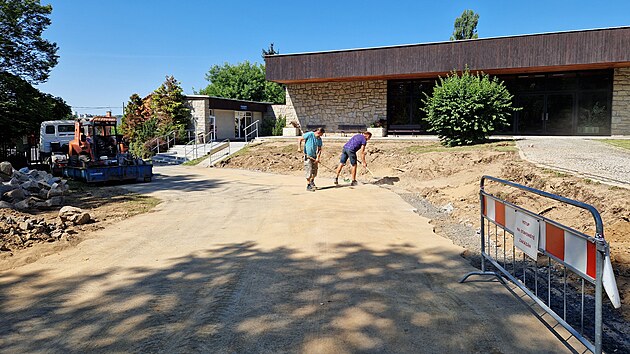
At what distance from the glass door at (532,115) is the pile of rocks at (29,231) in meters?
22.3

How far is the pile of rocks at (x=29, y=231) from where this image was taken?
6.77 m

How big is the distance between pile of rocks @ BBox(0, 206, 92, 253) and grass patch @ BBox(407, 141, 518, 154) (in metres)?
12.8

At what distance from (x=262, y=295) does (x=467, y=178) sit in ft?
30.8

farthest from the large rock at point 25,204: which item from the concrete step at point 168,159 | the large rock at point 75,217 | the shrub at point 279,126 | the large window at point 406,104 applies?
the shrub at point 279,126

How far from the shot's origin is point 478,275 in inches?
216

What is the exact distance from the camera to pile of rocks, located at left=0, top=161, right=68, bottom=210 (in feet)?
31.2

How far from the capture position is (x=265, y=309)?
172 inches

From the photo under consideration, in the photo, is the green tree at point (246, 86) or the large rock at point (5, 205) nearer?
the large rock at point (5, 205)

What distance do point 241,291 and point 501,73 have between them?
2265cm

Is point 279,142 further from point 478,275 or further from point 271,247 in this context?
point 478,275

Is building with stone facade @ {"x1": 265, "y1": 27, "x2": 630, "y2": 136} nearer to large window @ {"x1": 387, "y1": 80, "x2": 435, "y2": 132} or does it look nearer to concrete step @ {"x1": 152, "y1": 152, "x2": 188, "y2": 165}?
large window @ {"x1": 387, "y1": 80, "x2": 435, "y2": 132}

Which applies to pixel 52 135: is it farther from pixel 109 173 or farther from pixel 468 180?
pixel 468 180

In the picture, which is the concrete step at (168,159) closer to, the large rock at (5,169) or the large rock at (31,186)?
the large rock at (5,169)

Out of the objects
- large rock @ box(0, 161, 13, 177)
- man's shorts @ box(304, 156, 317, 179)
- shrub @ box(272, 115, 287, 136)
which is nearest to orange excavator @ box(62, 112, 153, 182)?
large rock @ box(0, 161, 13, 177)
